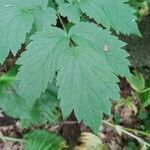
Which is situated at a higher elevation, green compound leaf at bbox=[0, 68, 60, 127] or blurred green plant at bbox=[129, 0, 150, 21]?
blurred green plant at bbox=[129, 0, 150, 21]

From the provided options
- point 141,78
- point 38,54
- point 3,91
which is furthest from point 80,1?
point 141,78

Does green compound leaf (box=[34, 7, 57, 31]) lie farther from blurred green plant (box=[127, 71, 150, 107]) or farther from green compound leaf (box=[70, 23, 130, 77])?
blurred green plant (box=[127, 71, 150, 107])

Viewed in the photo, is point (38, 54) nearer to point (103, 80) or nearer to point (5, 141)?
point (103, 80)

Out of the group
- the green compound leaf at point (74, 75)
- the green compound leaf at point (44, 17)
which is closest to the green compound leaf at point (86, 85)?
the green compound leaf at point (74, 75)

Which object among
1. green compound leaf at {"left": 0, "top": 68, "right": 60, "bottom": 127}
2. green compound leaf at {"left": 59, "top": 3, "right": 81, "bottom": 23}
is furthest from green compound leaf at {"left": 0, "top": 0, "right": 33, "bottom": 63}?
green compound leaf at {"left": 0, "top": 68, "right": 60, "bottom": 127}

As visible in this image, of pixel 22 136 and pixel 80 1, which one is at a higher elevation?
pixel 80 1

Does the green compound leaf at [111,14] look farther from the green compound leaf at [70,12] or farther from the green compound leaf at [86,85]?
the green compound leaf at [86,85]
